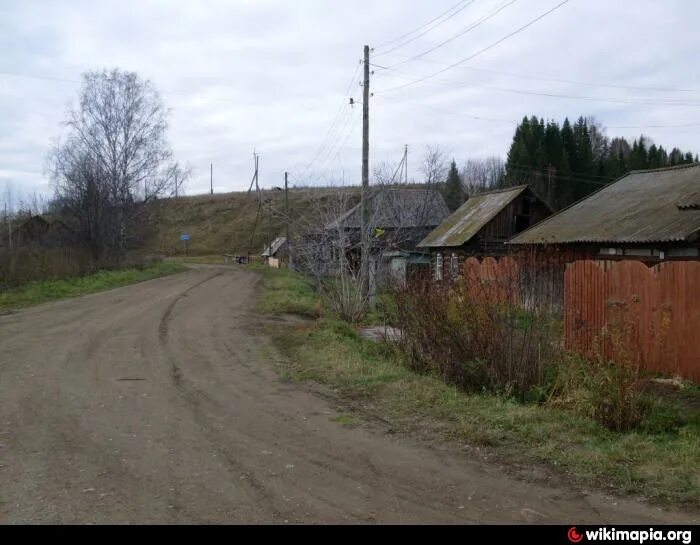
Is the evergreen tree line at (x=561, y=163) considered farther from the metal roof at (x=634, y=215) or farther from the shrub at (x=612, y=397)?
the shrub at (x=612, y=397)

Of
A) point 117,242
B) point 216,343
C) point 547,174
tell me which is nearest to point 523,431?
point 216,343

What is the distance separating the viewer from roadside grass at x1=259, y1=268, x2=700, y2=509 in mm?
5383

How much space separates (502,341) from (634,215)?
12351mm

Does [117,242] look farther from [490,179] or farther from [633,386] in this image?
[490,179]

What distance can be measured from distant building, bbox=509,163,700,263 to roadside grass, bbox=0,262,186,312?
16.6 meters

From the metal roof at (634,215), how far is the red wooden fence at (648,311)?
4189 millimetres

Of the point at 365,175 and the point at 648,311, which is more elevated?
the point at 365,175

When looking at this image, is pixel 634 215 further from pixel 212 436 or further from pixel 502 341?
pixel 212 436

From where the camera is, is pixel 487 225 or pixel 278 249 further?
pixel 278 249

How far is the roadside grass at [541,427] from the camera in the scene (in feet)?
17.7

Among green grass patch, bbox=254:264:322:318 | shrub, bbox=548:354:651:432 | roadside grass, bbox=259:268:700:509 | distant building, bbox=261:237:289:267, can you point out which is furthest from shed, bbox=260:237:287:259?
shrub, bbox=548:354:651:432

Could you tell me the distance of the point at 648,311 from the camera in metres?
10.4

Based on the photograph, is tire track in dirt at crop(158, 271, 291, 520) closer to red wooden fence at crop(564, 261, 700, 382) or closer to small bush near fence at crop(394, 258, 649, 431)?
small bush near fence at crop(394, 258, 649, 431)
